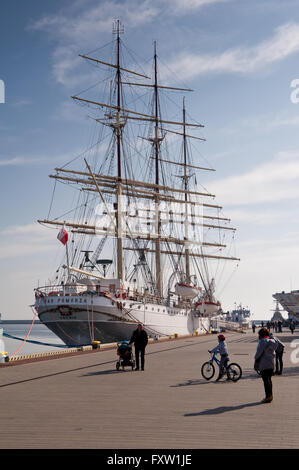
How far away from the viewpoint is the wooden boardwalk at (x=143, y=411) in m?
7.00

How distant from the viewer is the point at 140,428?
7.82 meters

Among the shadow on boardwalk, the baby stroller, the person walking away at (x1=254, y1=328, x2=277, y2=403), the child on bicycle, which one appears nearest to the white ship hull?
the baby stroller

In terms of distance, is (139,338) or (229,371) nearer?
(229,371)

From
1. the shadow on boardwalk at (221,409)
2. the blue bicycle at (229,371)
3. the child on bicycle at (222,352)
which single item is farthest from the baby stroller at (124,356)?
the shadow on boardwalk at (221,409)

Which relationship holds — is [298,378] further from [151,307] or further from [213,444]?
[151,307]

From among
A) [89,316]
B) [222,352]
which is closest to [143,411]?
[222,352]

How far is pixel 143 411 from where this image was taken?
9.34 metres

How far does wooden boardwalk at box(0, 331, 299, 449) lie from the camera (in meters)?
7.00

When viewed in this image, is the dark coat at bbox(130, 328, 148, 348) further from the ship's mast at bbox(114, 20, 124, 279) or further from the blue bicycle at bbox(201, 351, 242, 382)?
the ship's mast at bbox(114, 20, 124, 279)

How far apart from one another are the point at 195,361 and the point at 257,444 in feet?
46.0

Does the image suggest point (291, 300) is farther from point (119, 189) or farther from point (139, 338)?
point (139, 338)

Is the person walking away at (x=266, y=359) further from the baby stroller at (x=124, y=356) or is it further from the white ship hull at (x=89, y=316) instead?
the white ship hull at (x=89, y=316)
